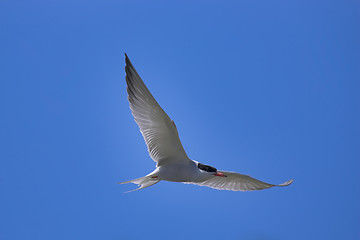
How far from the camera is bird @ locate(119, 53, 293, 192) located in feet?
12.0

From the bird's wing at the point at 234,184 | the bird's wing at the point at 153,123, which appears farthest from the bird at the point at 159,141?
the bird's wing at the point at 234,184

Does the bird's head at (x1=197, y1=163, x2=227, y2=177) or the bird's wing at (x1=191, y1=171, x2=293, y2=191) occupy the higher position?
the bird's head at (x1=197, y1=163, x2=227, y2=177)

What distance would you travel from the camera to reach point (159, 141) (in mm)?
3926

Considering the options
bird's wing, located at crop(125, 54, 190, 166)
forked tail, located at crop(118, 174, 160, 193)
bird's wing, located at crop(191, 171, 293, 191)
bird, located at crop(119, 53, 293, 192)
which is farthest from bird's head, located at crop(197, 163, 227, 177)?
bird's wing, located at crop(191, 171, 293, 191)

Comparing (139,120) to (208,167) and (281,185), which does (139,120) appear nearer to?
(208,167)

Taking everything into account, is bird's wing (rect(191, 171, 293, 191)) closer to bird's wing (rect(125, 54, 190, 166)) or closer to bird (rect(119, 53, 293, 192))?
bird (rect(119, 53, 293, 192))

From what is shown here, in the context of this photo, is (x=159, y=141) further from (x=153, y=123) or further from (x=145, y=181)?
(x=145, y=181)

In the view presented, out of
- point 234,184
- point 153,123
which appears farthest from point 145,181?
point 234,184

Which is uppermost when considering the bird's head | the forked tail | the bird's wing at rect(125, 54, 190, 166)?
the bird's wing at rect(125, 54, 190, 166)

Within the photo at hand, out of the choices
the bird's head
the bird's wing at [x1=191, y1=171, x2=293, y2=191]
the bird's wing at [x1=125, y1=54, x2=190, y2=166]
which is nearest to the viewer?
the bird's wing at [x1=125, y1=54, x2=190, y2=166]

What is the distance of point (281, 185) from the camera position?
432 cm

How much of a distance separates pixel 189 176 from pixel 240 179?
0.95 meters

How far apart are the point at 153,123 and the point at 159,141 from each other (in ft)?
0.71

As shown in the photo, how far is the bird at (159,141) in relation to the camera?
367 cm
